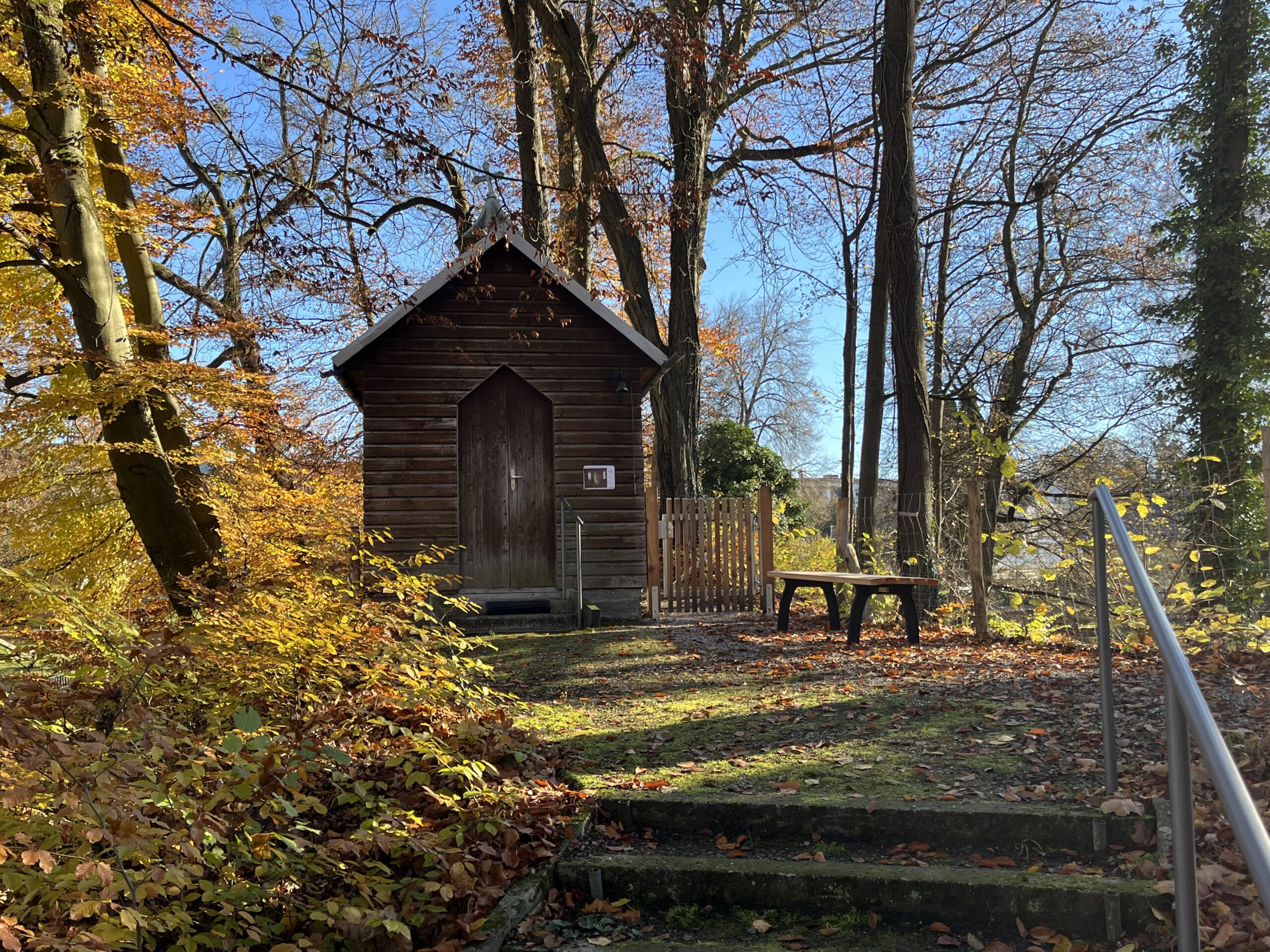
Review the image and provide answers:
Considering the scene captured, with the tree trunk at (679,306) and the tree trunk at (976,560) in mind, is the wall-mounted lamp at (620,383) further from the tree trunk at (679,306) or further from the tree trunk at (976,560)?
the tree trunk at (976,560)

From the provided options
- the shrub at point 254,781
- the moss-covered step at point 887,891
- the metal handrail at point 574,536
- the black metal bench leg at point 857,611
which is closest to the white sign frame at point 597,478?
the metal handrail at point 574,536

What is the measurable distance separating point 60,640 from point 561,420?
8829 mm

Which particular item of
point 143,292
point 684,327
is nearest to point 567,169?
point 684,327

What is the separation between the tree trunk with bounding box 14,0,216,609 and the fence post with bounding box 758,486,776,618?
7.16 m

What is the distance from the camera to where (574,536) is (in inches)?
489

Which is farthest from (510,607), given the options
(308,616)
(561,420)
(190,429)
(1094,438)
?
(1094,438)

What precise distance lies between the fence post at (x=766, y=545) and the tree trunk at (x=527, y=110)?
15.6ft

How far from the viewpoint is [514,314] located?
9.90m

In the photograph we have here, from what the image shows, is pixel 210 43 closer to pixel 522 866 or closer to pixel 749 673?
pixel 522 866

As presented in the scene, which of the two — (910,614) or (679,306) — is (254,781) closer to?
(910,614)

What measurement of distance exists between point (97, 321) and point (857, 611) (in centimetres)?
776

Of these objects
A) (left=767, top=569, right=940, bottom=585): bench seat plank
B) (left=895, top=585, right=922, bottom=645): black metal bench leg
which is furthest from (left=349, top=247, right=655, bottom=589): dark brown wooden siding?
(left=895, top=585, right=922, bottom=645): black metal bench leg

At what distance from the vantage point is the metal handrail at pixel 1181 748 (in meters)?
1.56

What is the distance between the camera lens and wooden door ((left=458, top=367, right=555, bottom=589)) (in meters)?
12.4
